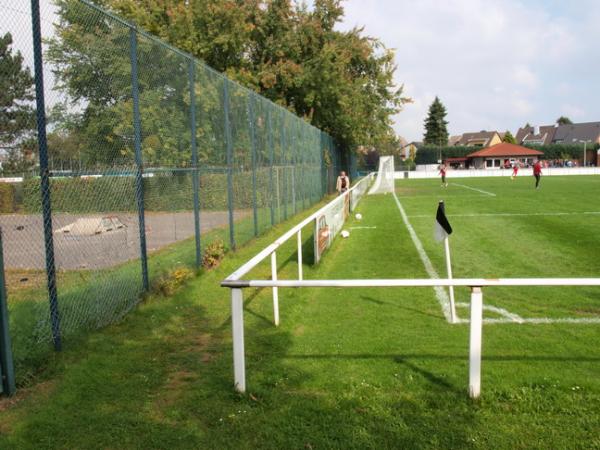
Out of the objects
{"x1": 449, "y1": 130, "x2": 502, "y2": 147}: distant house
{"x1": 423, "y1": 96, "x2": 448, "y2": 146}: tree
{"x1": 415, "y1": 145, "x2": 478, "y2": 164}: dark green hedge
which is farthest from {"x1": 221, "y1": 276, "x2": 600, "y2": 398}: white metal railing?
{"x1": 449, "y1": 130, "x2": 502, "y2": 147}: distant house

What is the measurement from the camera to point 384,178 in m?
34.1

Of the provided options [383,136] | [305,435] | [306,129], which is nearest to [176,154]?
[305,435]

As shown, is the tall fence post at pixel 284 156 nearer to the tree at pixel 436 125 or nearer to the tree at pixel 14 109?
the tree at pixel 14 109

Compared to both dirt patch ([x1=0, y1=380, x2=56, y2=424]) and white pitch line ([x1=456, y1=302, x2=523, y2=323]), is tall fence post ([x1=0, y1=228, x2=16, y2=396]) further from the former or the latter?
white pitch line ([x1=456, y1=302, x2=523, y2=323])

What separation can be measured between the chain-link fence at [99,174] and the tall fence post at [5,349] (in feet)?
0.92

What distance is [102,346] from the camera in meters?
5.25

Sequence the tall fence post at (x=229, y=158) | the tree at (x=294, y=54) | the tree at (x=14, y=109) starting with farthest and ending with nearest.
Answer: the tree at (x=294, y=54), the tall fence post at (x=229, y=158), the tree at (x=14, y=109)

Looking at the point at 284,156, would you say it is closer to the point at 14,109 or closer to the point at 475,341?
the point at 14,109

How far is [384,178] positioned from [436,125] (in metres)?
75.5

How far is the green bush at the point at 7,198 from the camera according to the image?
4262mm

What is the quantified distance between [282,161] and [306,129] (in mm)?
5464

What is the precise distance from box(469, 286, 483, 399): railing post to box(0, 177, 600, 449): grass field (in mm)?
109

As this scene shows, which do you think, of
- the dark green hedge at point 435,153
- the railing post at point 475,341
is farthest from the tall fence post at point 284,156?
the dark green hedge at point 435,153

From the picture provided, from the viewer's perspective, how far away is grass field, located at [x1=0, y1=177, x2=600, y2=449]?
3.53 meters
